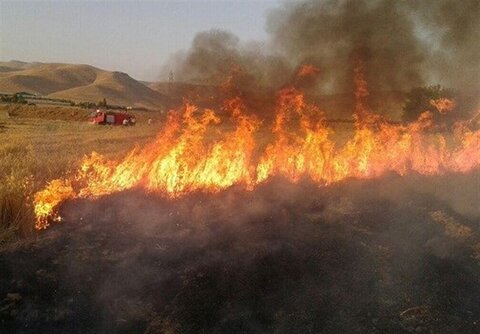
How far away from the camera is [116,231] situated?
352 inches

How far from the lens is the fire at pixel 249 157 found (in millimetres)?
11055

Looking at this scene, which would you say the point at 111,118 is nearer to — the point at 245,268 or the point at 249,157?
the point at 249,157

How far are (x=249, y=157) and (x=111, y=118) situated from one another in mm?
27369

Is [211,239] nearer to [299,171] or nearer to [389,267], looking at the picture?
[389,267]

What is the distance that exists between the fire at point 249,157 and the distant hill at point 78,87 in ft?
233

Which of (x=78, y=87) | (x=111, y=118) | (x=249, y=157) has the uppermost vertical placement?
(x=78, y=87)

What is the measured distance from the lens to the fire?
36.3 ft

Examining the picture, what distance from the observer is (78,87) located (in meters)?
111

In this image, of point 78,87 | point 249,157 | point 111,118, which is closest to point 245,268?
point 249,157

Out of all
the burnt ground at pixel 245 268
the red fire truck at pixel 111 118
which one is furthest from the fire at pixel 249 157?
the red fire truck at pixel 111 118

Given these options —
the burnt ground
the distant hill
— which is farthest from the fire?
the distant hill

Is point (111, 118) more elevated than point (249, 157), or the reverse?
point (249, 157)

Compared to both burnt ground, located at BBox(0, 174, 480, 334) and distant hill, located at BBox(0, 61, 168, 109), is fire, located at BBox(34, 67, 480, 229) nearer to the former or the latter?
burnt ground, located at BBox(0, 174, 480, 334)

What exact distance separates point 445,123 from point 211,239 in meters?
23.8
